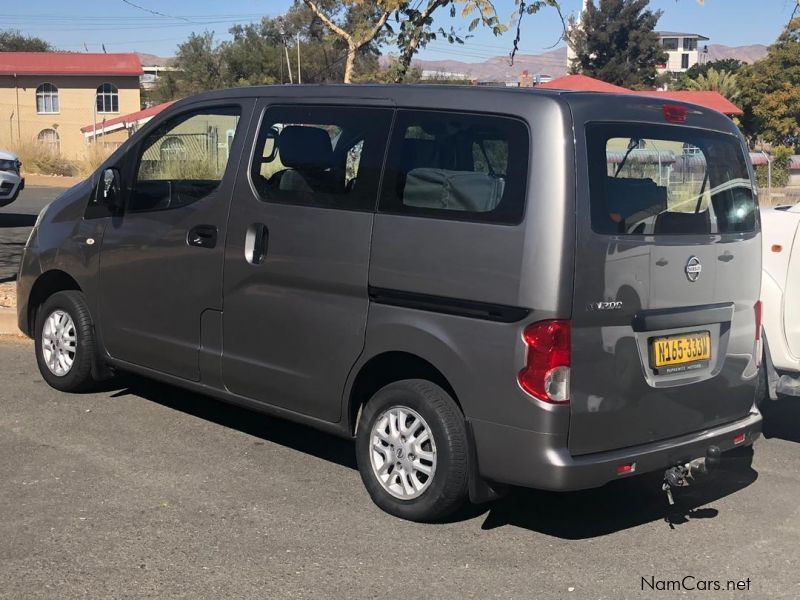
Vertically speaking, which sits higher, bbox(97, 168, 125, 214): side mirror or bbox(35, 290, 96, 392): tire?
bbox(97, 168, 125, 214): side mirror

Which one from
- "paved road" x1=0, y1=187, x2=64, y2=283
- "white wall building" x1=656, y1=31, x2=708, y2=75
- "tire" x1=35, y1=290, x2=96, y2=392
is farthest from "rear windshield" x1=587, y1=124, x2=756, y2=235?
"white wall building" x1=656, y1=31, x2=708, y2=75

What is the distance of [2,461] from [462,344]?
283 centimetres

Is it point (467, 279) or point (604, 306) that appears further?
point (467, 279)

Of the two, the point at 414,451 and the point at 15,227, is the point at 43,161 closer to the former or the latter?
the point at 15,227

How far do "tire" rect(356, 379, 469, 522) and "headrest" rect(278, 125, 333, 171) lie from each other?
1249 mm

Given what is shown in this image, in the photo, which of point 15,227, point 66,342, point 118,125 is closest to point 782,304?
point 66,342

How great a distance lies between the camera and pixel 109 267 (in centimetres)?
620

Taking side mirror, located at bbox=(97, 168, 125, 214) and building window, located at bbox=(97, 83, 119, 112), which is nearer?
side mirror, located at bbox=(97, 168, 125, 214)

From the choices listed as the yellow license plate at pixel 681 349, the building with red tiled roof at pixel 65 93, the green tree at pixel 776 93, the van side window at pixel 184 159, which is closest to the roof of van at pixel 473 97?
the van side window at pixel 184 159

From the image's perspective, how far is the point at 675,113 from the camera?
4672mm

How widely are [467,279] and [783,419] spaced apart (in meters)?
3.81

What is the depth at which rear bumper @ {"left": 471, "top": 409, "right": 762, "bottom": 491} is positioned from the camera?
414 cm

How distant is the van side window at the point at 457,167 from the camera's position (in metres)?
4.27

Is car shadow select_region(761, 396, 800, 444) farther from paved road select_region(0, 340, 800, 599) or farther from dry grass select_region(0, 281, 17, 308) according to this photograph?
dry grass select_region(0, 281, 17, 308)
